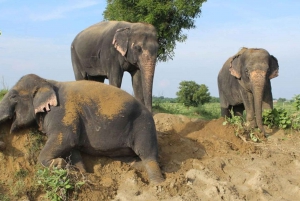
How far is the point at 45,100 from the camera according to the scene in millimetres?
6418

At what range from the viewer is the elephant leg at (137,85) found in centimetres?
992

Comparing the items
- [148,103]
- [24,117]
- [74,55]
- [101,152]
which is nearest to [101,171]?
[101,152]

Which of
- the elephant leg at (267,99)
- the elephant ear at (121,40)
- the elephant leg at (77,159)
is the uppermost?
the elephant ear at (121,40)

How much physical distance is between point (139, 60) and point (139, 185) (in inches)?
146

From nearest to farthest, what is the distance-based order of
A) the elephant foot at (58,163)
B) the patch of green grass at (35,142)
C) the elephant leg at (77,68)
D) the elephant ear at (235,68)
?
the elephant foot at (58,163)
the patch of green grass at (35,142)
the elephant ear at (235,68)
the elephant leg at (77,68)

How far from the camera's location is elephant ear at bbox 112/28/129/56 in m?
9.81

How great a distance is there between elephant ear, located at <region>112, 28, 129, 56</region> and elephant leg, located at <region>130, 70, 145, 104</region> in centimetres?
54

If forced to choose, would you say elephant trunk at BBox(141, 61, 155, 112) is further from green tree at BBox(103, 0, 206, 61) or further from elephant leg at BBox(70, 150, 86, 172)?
green tree at BBox(103, 0, 206, 61)

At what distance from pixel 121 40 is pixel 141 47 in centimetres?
64

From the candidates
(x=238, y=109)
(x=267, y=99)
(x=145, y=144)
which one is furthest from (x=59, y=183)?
(x=238, y=109)

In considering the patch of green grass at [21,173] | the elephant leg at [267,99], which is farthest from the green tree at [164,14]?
the patch of green grass at [21,173]

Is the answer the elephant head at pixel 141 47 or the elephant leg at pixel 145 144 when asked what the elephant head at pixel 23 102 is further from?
the elephant head at pixel 141 47

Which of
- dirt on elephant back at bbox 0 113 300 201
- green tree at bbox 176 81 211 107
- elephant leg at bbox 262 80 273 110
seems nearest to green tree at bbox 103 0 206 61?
green tree at bbox 176 81 211 107

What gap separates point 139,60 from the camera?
30.8ft
